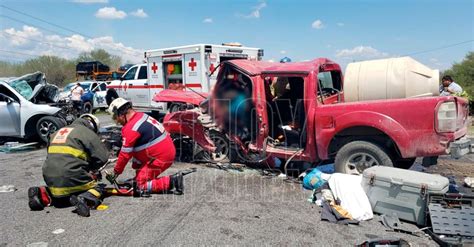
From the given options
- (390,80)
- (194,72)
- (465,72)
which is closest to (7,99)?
(194,72)

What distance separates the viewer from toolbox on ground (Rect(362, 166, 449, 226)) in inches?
160

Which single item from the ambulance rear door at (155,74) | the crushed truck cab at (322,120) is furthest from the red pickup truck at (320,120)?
the ambulance rear door at (155,74)

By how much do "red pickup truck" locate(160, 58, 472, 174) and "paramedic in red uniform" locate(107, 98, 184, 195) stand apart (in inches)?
62.7

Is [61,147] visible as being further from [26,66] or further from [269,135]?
[26,66]

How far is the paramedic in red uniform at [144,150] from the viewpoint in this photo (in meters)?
4.79

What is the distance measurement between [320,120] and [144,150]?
259cm

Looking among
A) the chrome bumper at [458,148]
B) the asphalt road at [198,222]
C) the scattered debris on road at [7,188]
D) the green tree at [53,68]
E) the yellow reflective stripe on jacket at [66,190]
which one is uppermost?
the green tree at [53,68]

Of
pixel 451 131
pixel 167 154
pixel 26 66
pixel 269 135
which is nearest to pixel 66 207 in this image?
pixel 167 154

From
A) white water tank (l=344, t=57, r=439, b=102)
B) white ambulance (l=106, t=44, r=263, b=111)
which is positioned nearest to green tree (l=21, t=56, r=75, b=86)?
white ambulance (l=106, t=44, r=263, b=111)

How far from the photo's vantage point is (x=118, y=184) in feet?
17.3

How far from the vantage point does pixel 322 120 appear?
5.40m

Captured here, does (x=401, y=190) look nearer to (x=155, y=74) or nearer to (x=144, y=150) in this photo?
(x=144, y=150)

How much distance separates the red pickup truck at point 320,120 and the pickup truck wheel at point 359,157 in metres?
0.01

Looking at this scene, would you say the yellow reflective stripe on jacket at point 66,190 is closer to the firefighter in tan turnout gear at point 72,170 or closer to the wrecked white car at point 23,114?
the firefighter in tan turnout gear at point 72,170
